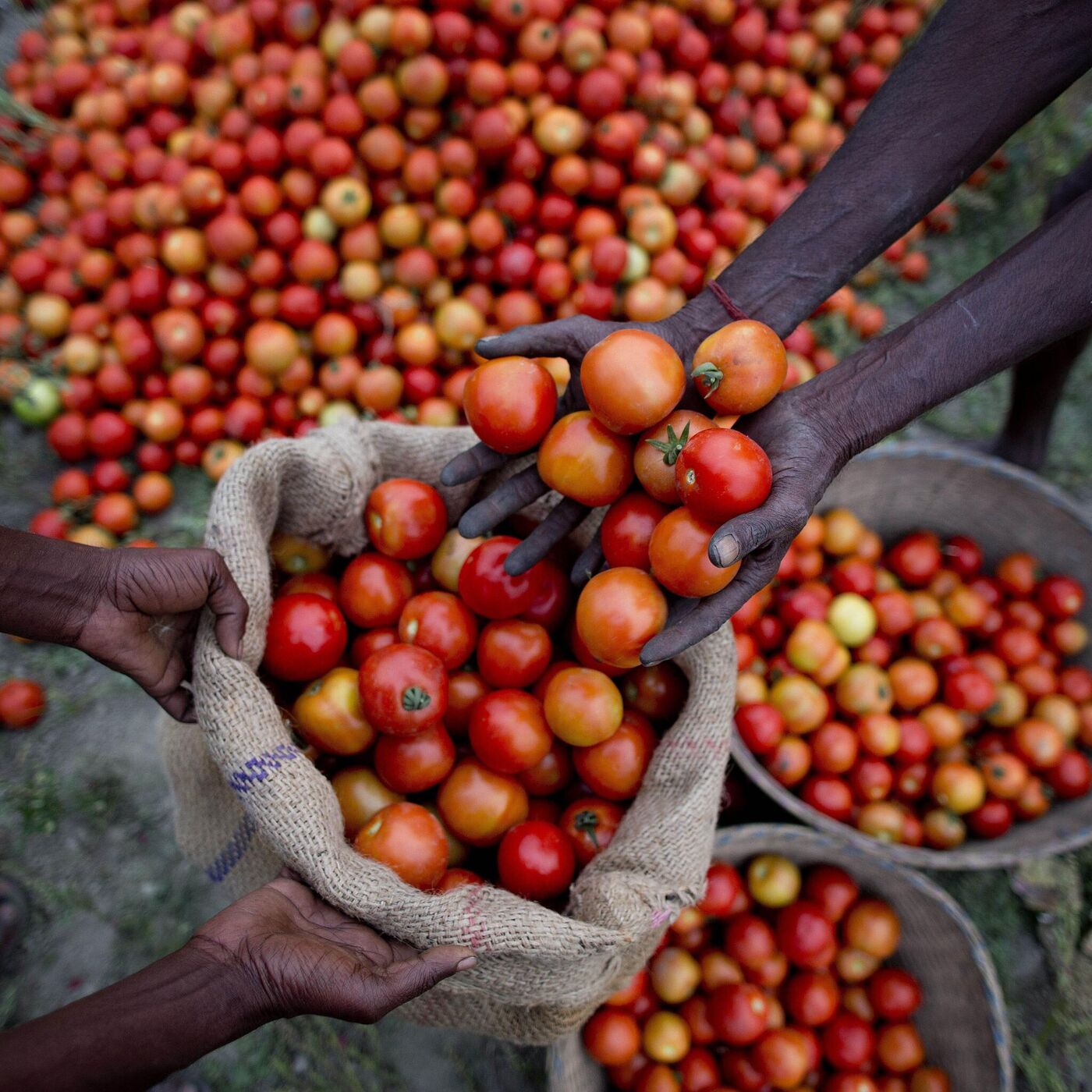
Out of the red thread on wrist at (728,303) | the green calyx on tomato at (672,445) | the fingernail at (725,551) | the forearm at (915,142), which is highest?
the forearm at (915,142)

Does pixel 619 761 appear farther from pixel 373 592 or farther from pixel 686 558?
pixel 373 592

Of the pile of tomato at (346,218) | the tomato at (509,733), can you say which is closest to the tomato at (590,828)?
the tomato at (509,733)

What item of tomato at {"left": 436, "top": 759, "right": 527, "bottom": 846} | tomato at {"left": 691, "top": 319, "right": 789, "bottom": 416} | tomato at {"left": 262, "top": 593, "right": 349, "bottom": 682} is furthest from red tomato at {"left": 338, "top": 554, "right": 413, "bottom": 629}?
tomato at {"left": 691, "top": 319, "right": 789, "bottom": 416}

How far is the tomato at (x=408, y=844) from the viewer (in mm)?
1844

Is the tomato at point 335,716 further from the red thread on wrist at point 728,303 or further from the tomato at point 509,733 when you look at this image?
the red thread on wrist at point 728,303

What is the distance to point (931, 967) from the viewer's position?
269 cm

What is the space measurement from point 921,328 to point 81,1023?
237 centimetres

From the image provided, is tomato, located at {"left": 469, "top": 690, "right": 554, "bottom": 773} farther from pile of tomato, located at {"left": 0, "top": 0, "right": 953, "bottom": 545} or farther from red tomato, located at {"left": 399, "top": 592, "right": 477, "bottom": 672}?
pile of tomato, located at {"left": 0, "top": 0, "right": 953, "bottom": 545}

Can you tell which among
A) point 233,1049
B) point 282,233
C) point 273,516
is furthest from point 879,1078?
point 282,233

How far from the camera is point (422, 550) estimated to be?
233 cm

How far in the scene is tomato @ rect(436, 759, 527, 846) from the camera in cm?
204

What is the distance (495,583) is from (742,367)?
91cm

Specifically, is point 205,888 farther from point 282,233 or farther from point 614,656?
point 282,233

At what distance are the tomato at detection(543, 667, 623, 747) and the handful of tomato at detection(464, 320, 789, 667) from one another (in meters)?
0.10
